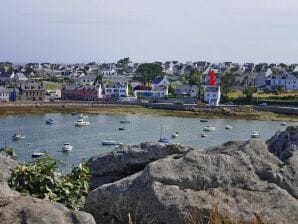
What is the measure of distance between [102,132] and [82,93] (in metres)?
43.9

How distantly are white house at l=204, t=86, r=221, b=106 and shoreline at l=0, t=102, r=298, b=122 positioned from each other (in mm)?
10983

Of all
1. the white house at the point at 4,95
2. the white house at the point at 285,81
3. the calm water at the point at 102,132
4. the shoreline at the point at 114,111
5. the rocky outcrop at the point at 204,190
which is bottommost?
the calm water at the point at 102,132

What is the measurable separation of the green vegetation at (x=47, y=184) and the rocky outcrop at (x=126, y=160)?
849mm

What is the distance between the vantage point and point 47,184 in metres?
6.02

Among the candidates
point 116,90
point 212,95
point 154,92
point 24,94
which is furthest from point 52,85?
point 212,95

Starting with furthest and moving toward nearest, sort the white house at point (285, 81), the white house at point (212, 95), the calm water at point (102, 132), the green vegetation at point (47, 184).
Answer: the white house at point (285, 81) → the white house at point (212, 95) → the calm water at point (102, 132) → the green vegetation at point (47, 184)

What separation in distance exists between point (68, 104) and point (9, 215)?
85079 mm

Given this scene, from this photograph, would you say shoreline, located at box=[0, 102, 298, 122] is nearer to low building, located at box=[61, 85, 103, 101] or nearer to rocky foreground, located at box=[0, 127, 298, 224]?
low building, located at box=[61, 85, 103, 101]

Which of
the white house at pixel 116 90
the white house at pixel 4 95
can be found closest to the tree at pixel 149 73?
the white house at pixel 116 90

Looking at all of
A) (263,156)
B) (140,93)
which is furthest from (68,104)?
(263,156)

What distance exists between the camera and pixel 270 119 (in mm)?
72562

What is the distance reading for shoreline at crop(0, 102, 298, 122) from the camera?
75000 mm

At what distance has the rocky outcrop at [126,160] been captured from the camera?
7262mm

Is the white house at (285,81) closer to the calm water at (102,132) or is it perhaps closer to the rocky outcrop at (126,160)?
the calm water at (102,132)
